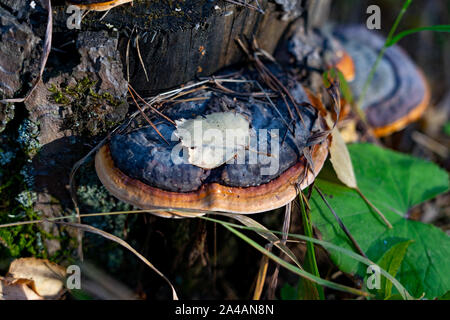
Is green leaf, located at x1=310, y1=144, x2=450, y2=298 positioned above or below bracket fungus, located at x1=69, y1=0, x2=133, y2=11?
below

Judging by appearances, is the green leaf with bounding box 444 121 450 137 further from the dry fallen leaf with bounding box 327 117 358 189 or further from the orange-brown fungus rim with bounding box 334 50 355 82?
the dry fallen leaf with bounding box 327 117 358 189

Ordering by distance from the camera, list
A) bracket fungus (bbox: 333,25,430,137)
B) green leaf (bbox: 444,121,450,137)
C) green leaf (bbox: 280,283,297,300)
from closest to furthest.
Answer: green leaf (bbox: 280,283,297,300) < bracket fungus (bbox: 333,25,430,137) < green leaf (bbox: 444,121,450,137)

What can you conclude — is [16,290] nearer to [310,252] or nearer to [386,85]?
[310,252]

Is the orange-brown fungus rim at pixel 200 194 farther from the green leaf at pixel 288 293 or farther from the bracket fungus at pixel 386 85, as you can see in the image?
the bracket fungus at pixel 386 85

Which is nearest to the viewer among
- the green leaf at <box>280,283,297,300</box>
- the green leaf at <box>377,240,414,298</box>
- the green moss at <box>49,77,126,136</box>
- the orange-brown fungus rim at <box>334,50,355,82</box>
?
the green moss at <box>49,77,126,136</box>

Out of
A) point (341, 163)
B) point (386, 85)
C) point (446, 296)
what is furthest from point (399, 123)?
point (446, 296)

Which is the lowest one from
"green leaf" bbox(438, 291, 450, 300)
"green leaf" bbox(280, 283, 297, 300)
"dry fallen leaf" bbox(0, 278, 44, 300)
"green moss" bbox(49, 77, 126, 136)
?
"green leaf" bbox(280, 283, 297, 300)

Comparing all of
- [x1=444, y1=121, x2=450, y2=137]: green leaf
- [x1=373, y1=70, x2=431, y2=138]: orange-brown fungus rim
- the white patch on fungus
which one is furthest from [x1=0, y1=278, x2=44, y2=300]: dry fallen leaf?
[x1=444, y1=121, x2=450, y2=137]: green leaf
